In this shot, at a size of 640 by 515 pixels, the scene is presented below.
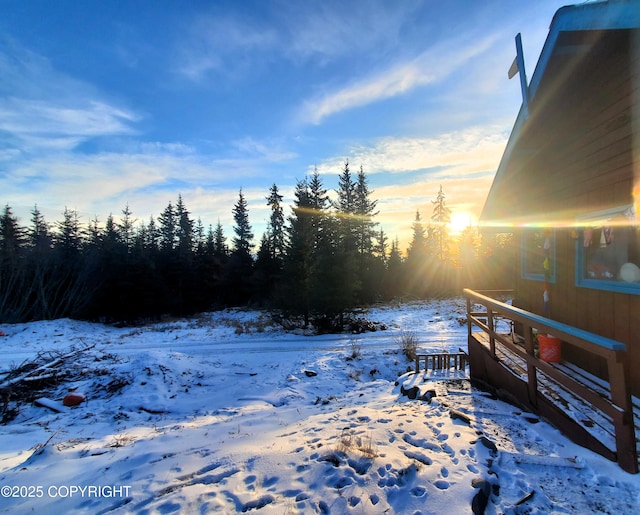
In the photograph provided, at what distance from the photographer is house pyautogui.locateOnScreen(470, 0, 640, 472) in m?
3.80

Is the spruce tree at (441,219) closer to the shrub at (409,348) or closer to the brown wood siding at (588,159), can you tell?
the shrub at (409,348)

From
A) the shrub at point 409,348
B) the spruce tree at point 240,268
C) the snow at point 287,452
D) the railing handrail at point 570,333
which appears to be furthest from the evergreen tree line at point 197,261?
the railing handrail at point 570,333

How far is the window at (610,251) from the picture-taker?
390 cm

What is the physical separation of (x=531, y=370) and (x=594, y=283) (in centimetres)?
180

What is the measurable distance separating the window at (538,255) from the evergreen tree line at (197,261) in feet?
37.2

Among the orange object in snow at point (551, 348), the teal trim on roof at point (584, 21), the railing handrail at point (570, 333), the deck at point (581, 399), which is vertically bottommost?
the deck at point (581, 399)

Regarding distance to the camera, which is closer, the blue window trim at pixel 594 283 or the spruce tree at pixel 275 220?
the blue window trim at pixel 594 283

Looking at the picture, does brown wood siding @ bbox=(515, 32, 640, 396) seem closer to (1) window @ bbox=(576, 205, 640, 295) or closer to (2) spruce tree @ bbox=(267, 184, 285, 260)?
(1) window @ bbox=(576, 205, 640, 295)

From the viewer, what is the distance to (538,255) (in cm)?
650

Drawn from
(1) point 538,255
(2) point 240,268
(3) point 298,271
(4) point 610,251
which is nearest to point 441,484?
Answer: (4) point 610,251

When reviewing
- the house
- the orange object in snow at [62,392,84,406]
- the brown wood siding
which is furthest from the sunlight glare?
the orange object in snow at [62,392,84,406]

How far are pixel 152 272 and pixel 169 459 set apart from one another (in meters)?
26.4

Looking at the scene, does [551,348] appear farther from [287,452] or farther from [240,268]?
[240,268]

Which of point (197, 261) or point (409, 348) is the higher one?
point (197, 261)
